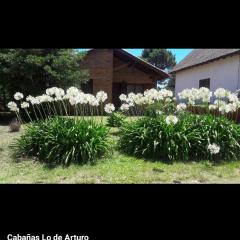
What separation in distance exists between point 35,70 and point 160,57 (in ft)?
110

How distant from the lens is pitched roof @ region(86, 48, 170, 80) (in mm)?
→ 20987

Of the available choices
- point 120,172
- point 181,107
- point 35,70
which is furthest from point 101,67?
point 120,172

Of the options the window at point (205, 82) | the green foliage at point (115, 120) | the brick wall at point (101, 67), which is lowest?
the green foliage at point (115, 120)

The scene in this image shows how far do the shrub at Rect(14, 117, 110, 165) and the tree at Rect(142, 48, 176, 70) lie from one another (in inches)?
1540

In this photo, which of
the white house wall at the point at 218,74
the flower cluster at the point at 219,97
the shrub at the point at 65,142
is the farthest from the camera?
the white house wall at the point at 218,74

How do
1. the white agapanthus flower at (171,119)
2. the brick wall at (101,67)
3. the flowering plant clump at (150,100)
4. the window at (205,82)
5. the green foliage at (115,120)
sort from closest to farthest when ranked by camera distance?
1. the white agapanthus flower at (171,119)
2. the flowering plant clump at (150,100)
3. the green foliage at (115,120)
4. the window at (205,82)
5. the brick wall at (101,67)

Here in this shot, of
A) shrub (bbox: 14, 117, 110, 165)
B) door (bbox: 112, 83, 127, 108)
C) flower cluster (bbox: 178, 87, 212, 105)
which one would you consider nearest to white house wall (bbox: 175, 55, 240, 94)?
door (bbox: 112, 83, 127, 108)

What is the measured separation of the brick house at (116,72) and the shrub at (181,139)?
12.6 m

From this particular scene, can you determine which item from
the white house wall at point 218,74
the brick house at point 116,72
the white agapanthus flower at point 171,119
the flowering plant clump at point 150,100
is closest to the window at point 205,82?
the white house wall at point 218,74

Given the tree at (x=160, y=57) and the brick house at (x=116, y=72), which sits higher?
the tree at (x=160, y=57)

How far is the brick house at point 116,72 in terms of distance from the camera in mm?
20734

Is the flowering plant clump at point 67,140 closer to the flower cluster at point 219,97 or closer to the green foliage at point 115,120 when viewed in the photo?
the flower cluster at point 219,97

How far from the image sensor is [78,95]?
26.8 feet
